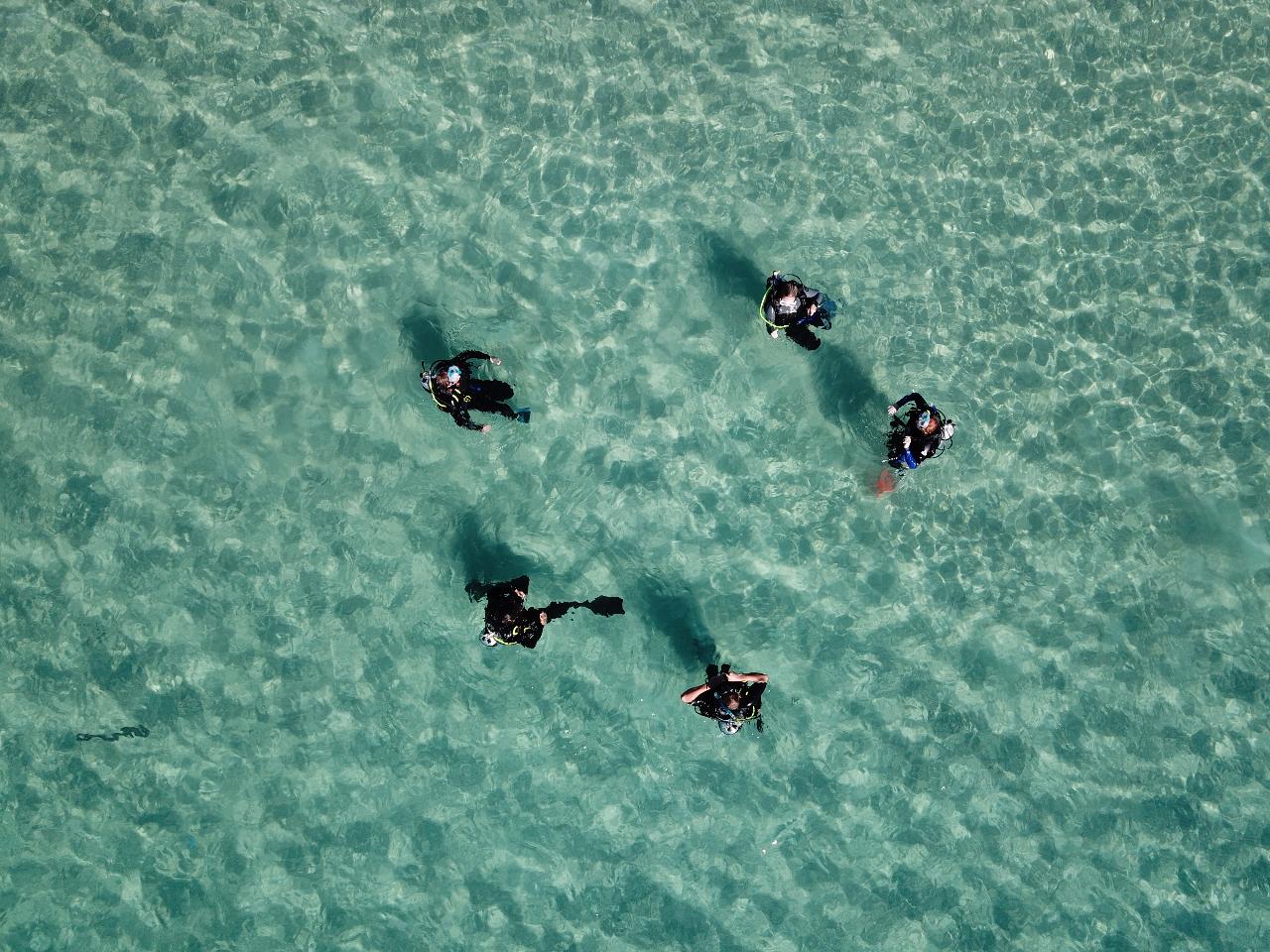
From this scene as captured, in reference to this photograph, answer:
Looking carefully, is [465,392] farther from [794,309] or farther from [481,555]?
[794,309]

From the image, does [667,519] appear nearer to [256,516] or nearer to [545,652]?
[545,652]

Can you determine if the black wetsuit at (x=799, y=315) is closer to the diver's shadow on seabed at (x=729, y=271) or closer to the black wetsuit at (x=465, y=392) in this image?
the diver's shadow on seabed at (x=729, y=271)

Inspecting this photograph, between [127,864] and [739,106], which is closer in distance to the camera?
[127,864]

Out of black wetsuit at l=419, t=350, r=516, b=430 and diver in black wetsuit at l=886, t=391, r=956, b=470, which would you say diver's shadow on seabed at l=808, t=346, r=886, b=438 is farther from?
black wetsuit at l=419, t=350, r=516, b=430

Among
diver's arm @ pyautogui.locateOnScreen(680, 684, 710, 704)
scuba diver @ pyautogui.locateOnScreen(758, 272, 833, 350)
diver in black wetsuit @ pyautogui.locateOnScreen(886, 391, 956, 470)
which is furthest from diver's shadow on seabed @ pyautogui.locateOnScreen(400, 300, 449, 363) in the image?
diver in black wetsuit @ pyautogui.locateOnScreen(886, 391, 956, 470)

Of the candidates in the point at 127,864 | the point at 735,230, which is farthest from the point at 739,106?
the point at 127,864

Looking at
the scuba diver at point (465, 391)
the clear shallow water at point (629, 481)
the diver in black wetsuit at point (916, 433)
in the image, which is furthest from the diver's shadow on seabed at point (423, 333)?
the diver in black wetsuit at point (916, 433)

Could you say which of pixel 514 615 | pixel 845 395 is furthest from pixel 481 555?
pixel 845 395
